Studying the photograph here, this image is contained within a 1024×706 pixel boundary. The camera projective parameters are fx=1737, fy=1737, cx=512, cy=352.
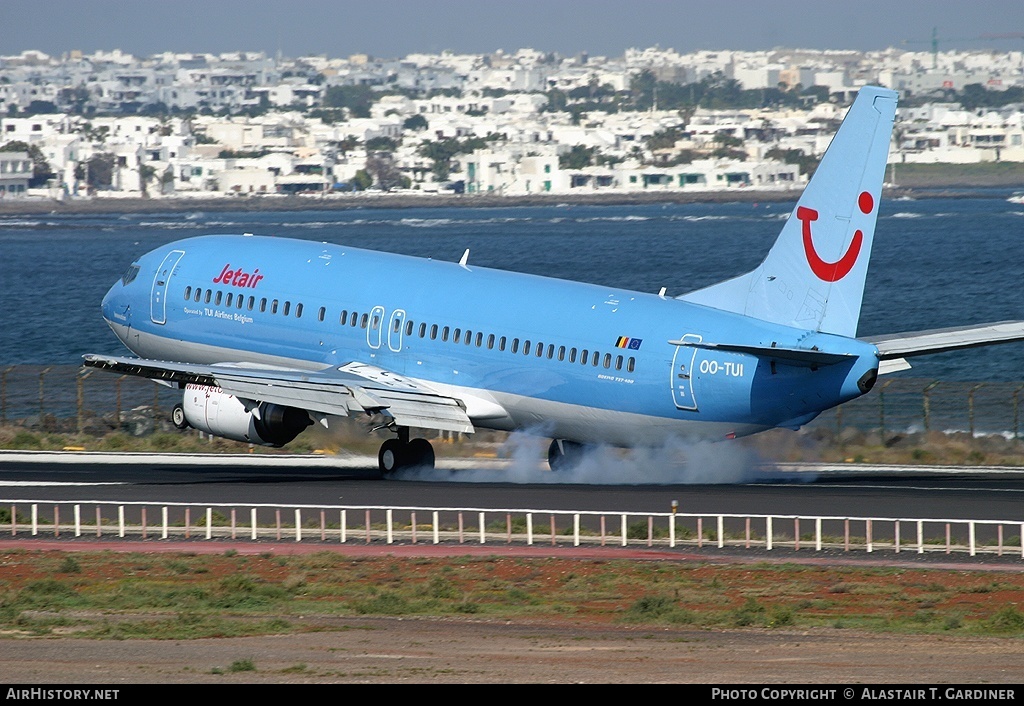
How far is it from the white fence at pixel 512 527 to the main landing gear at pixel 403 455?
25.9 feet

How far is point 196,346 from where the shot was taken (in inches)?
2083

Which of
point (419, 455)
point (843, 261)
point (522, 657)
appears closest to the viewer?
point (522, 657)

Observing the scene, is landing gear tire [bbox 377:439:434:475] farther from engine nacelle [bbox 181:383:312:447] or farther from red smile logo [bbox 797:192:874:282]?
red smile logo [bbox 797:192:874:282]

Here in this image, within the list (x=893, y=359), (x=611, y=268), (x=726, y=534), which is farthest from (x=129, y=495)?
(x=611, y=268)

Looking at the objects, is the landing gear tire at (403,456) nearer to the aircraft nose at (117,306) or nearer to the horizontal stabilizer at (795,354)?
the aircraft nose at (117,306)

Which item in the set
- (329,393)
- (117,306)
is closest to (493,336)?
(329,393)

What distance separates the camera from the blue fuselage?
42.5m

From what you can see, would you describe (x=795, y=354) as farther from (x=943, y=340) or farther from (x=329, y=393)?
(x=329, y=393)

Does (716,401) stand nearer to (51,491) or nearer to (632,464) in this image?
(632,464)

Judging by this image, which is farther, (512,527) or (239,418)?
(239,418)

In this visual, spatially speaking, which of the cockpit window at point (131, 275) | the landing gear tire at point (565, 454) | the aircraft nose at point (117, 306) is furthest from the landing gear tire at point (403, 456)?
the cockpit window at point (131, 275)

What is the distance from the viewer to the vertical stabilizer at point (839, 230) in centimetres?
4194

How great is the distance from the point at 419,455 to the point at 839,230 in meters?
14.2

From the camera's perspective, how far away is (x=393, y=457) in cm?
4938
